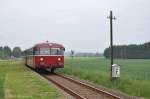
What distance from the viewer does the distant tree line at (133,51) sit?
432 ft

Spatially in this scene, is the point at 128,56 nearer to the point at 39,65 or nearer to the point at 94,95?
the point at 39,65

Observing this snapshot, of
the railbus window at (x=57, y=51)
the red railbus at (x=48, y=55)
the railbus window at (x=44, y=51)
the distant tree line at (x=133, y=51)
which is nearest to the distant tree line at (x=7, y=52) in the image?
the distant tree line at (x=133, y=51)

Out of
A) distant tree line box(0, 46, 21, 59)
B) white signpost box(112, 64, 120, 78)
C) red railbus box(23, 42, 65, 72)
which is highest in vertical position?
distant tree line box(0, 46, 21, 59)

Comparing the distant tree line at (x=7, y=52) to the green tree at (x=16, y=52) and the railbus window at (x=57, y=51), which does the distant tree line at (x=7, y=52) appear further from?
the railbus window at (x=57, y=51)

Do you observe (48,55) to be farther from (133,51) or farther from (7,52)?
(7,52)

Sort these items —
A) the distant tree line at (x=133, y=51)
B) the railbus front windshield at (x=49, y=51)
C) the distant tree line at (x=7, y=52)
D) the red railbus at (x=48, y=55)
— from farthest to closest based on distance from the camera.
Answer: the distant tree line at (x=7, y=52) < the distant tree line at (x=133, y=51) < the railbus front windshield at (x=49, y=51) < the red railbus at (x=48, y=55)

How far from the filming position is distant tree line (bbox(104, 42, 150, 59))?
13162 cm

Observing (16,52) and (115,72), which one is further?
(16,52)

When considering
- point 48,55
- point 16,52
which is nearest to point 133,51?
point 16,52

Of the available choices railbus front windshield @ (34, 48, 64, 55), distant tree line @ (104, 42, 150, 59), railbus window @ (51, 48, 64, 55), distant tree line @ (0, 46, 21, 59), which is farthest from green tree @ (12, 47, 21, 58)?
railbus window @ (51, 48, 64, 55)

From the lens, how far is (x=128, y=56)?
139500 mm

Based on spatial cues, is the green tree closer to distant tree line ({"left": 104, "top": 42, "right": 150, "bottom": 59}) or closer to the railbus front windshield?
distant tree line ({"left": 104, "top": 42, "right": 150, "bottom": 59})

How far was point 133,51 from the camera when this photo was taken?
139 metres

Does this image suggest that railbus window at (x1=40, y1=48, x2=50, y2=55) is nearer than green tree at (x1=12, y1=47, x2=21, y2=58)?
Yes
